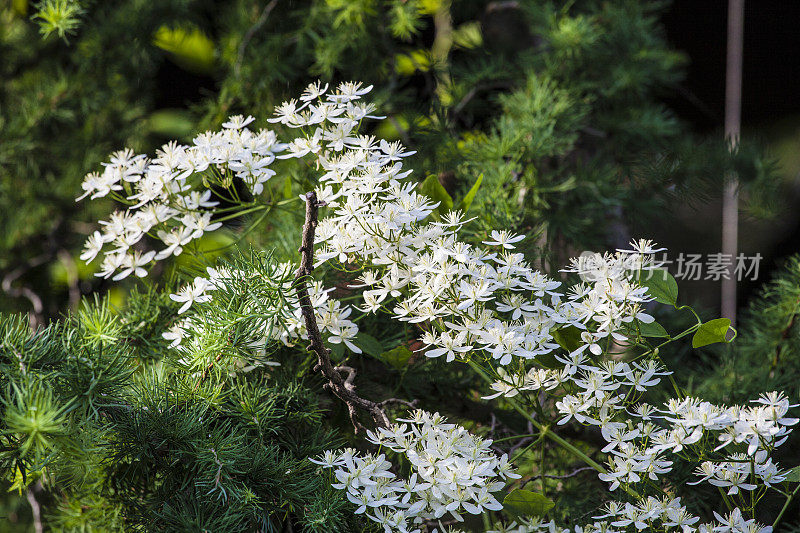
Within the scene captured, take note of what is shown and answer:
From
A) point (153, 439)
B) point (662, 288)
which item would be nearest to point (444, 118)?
point (662, 288)

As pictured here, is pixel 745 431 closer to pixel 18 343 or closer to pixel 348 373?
pixel 348 373

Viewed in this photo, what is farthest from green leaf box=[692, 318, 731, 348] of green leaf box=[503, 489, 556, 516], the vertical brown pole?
the vertical brown pole

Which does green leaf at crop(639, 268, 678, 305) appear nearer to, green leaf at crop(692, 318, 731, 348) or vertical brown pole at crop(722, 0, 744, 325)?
green leaf at crop(692, 318, 731, 348)

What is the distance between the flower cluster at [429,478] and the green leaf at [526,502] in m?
0.01

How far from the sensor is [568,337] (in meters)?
0.47

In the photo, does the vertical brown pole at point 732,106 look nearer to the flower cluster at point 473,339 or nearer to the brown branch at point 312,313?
the flower cluster at point 473,339

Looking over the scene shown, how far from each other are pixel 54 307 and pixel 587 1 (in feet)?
3.34

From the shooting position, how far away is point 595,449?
2.33ft

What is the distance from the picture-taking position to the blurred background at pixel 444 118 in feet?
2.71

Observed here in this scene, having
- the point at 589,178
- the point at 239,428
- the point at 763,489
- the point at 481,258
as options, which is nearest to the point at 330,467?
the point at 239,428

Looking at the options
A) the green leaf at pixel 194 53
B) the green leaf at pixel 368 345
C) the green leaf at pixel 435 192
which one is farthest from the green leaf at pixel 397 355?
the green leaf at pixel 194 53

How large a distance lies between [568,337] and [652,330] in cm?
6

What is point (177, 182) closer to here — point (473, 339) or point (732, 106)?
point (473, 339)

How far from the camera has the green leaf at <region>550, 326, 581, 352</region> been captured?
465 mm
